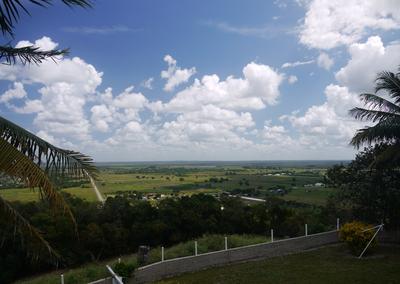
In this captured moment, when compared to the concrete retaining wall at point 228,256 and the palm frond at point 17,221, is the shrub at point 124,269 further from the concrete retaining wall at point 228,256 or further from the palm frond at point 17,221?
the palm frond at point 17,221

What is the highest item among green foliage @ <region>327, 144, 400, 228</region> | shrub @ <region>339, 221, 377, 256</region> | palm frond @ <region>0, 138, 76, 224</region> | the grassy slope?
palm frond @ <region>0, 138, 76, 224</region>

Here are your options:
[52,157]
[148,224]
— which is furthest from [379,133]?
[148,224]

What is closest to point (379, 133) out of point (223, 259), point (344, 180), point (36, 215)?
point (344, 180)

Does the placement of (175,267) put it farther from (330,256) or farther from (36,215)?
(36,215)

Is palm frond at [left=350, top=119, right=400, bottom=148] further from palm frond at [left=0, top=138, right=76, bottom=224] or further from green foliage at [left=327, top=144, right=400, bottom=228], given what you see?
palm frond at [left=0, top=138, right=76, bottom=224]

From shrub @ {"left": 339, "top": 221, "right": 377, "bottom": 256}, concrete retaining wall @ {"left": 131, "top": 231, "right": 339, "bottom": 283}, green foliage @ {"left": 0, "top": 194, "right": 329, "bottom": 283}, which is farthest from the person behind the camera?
green foliage @ {"left": 0, "top": 194, "right": 329, "bottom": 283}

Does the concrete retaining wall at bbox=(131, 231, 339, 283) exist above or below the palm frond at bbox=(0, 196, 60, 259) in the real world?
below

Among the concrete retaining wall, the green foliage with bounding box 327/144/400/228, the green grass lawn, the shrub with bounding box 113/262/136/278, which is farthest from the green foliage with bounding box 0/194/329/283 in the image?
the shrub with bounding box 113/262/136/278
